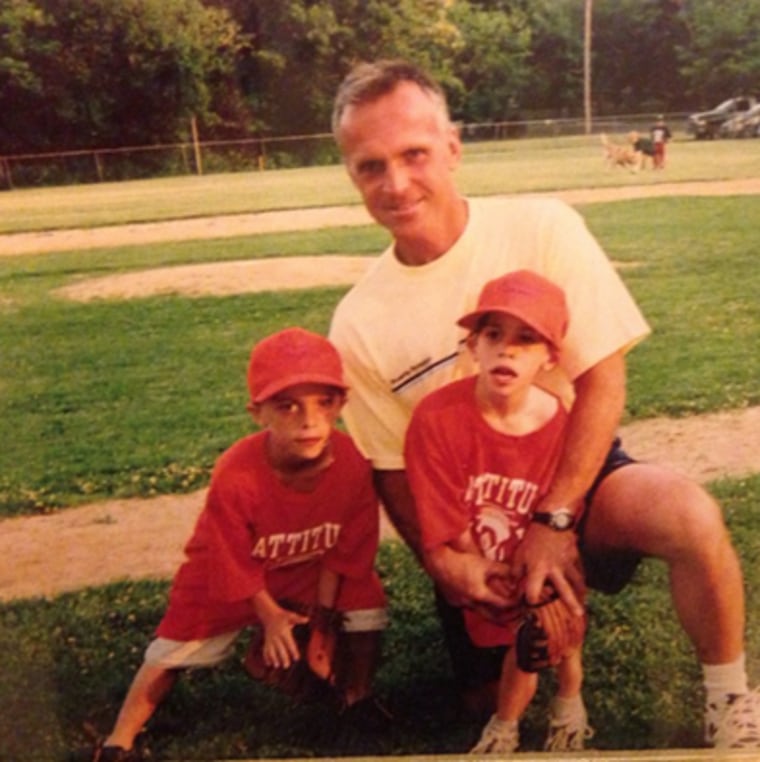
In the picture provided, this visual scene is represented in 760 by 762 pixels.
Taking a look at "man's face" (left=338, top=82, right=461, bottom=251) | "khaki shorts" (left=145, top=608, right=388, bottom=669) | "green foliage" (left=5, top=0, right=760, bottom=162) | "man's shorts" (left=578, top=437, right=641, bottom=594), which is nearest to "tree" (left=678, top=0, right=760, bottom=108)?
"green foliage" (left=5, top=0, right=760, bottom=162)

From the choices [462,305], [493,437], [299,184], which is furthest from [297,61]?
[493,437]

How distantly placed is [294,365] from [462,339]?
0.27m

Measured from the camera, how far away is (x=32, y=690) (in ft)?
6.14

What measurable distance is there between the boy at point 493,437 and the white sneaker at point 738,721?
0.41 m

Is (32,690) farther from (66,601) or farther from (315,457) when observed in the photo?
(315,457)

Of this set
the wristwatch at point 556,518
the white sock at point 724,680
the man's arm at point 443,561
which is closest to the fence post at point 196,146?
the man's arm at point 443,561

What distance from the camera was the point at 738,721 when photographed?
1771 mm

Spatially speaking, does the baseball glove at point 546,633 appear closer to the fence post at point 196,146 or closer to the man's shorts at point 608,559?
the man's shorts at point 608,559

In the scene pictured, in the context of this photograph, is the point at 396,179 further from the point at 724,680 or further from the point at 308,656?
the point at 724,680

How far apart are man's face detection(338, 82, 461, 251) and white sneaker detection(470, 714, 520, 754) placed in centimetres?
88

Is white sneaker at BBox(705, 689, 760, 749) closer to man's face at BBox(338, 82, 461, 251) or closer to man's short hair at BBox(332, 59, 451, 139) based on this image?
man's face at BBox(338, 82, 461, 251)

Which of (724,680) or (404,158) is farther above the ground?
(404,158)

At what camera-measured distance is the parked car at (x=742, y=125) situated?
1808mm

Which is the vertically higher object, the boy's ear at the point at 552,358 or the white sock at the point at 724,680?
the boy's ear at the point at 552,358
